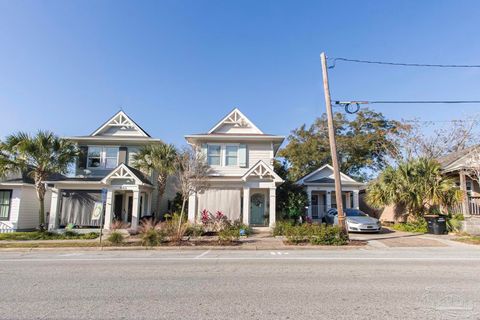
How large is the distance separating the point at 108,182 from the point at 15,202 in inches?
264

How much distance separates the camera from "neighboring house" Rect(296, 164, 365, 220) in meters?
25.1

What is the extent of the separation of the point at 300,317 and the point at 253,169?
15.1 metres

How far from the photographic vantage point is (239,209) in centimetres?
1980

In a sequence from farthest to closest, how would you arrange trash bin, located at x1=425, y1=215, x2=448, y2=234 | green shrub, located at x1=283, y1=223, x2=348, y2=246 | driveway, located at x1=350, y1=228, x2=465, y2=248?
1. trash bin, located at x1=425, y1=215, x2=448, y2=234
2. driveway, located at x1=350, y1=228, x2=465, y2=248
3. green shrub, located at x1=283, y1=223, x2=348, y2=246

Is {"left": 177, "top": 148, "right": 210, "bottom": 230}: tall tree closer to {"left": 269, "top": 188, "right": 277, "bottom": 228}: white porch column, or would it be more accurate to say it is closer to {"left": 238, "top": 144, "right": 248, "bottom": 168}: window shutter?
{"left": 238, "top": 144, "right": 248, "bottom": 168}: window shutter

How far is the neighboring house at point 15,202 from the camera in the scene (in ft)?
65.9

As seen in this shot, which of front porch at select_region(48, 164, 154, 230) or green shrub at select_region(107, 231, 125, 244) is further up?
front porch at select_region(48, 164, 154, 230)

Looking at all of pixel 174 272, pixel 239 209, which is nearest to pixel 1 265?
pixel 174 272

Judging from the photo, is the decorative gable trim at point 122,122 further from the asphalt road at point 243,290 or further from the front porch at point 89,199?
the asphalt road at point 243,290

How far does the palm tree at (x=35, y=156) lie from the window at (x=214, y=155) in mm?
9464

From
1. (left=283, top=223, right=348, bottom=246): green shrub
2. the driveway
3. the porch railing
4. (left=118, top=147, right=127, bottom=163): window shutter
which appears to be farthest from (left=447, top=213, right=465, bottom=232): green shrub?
(left=118, top=147, right=127, bottom=163): window shutter

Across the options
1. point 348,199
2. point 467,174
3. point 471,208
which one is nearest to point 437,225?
point 471,208

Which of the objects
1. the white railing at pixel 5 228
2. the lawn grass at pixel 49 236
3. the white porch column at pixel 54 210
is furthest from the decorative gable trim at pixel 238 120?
the white railing at pixel 5 228

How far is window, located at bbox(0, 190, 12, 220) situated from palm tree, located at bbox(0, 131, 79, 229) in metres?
2.39
